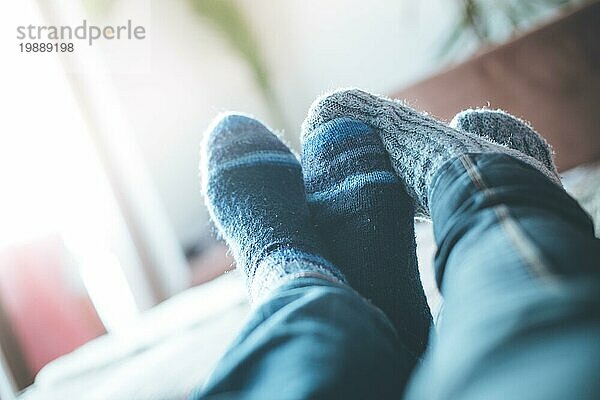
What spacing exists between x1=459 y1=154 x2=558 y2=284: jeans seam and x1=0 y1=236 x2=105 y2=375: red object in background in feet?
4.82

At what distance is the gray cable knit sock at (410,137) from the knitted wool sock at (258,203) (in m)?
0.10

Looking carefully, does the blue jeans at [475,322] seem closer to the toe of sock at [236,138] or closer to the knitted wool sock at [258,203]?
the knitted wool sock at [258,203]

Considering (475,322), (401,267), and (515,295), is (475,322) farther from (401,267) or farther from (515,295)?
(401,267)

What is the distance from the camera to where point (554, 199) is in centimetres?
42

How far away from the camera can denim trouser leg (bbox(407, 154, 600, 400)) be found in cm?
25

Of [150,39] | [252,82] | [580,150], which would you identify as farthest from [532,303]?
[150,39]

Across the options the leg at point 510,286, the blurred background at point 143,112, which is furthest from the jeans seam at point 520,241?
the blurred background at point 143,112

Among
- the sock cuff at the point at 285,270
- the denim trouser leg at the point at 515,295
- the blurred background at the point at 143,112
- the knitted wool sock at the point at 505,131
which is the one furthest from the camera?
the blurred background at the point at 143,112

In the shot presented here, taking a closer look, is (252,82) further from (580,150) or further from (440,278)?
(440,278)

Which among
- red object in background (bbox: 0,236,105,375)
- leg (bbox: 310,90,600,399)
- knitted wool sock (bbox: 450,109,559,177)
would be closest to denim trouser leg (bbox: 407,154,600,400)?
leg (bbox: 310,90,600,399)

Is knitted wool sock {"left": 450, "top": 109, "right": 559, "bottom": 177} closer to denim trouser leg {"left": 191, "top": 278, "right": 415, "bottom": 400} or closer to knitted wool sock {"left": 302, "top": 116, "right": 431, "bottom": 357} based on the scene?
knitted wool sock {"left": 302, "top": 116, "right": 431, "bottom": 357}

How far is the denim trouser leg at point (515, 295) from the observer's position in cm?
25

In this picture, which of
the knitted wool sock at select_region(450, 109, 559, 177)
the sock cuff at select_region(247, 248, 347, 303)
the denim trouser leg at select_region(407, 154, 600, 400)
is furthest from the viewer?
the knitted wool sock at select_region(450, 109, 559, 177)

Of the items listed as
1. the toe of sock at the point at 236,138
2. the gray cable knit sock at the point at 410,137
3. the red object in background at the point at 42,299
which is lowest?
the red object in background at the point at 42,299
